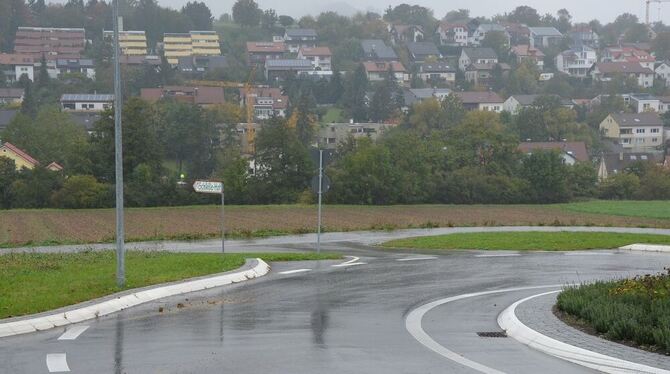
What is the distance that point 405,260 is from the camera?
24.9 m

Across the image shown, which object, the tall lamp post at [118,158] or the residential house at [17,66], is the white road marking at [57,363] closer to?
the tall lamp post at [118,158]

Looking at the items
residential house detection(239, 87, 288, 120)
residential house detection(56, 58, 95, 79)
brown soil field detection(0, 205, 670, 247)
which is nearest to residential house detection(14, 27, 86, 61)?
residential house detection(56, 58, 95, 79)

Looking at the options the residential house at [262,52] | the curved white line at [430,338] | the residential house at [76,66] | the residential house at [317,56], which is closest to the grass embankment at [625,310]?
the curved white line at [430,338]

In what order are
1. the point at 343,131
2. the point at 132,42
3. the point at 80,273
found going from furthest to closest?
the point at 132,42, the point at 343,131, the point at 80,273

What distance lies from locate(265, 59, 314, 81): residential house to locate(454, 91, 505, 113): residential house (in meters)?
33.8

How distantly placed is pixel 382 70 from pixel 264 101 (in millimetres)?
46569

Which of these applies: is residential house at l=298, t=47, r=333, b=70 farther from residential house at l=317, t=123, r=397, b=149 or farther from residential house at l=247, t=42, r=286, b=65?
residential house at l=317, t=123, r=397, b=149

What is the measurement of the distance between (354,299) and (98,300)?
14.2ft

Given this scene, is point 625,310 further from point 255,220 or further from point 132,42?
point 132,42

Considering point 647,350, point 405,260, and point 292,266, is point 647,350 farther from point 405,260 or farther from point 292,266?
point 405,260

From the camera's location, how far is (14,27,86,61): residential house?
586 ft

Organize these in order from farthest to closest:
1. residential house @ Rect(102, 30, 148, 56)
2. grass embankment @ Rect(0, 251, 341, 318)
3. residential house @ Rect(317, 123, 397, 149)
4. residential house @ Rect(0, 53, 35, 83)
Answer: residential house @ Rect(102, 30, 148, 56) → residential house @ Rect(0, 53, 35, 83) → residential house @ Rect(317, 123, 397, 149) → grass embankment @ Rect(0, 251, 341, 318)

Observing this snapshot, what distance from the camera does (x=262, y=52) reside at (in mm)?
192250

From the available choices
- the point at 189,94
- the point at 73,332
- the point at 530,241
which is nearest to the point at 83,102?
the point at 189,94
